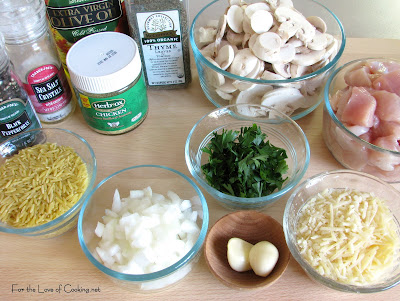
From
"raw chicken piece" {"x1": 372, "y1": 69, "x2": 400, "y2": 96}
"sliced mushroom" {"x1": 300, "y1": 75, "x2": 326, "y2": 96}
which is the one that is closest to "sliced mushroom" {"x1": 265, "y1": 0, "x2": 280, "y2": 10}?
"sliced mushroom" {"x1": 300, "y1": 75, "x2": 326, "y2": 96}

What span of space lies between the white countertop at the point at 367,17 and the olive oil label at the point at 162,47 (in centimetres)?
84

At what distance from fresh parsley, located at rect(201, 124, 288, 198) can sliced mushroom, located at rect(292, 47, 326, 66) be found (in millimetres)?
206

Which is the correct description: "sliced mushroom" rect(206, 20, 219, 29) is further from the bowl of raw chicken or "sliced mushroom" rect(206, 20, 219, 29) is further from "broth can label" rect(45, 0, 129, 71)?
the bowl of raw chicken

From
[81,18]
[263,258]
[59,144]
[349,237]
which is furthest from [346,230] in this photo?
[81,18]

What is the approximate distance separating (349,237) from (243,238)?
8.1 inches

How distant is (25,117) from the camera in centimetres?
94

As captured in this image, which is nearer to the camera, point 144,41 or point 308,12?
point 144,41

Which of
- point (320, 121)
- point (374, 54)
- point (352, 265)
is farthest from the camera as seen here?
point (374, 54)

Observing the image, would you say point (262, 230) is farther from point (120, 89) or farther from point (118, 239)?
point (120, 89)

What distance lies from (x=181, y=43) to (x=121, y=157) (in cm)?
34

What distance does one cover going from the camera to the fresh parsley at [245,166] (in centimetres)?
83

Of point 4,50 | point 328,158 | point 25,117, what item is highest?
point 4,50

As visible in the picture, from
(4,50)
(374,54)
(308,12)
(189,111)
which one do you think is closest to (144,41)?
(189,111)

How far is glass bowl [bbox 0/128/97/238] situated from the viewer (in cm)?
84
